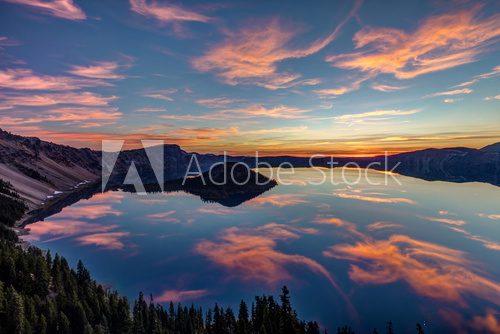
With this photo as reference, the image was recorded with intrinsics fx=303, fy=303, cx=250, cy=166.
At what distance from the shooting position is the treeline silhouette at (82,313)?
5228 cm

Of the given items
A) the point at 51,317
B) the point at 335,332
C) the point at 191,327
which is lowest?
the point at 335,332

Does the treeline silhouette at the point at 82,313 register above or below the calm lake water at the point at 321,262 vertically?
above

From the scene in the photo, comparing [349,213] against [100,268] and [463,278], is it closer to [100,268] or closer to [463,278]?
[463,278]

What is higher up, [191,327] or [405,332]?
[191,327]

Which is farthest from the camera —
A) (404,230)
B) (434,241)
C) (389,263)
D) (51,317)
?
(404,230)

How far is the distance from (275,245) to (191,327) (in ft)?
239

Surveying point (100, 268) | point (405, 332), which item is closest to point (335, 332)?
point (405, 332)

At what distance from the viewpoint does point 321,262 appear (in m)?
111

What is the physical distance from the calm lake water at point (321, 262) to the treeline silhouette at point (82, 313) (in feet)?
63.4

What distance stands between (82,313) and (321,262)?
262ft

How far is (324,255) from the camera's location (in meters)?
118

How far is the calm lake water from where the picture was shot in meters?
79.4

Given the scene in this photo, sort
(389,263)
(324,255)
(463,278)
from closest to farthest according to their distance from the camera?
(463,278)
(389,263)
(324,255)

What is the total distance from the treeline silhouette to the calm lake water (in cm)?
1932
